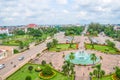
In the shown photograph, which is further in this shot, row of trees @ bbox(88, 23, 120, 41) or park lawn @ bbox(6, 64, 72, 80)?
row of trees @ bbox(88, 23, 120, 41)

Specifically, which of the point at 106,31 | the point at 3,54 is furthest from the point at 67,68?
the point at 106,31

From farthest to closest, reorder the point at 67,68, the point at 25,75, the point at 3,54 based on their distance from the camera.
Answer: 1. the point at 3,54
2. the point at 25,75
3. the point at 67,68

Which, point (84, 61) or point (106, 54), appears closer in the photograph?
point (84, 61)

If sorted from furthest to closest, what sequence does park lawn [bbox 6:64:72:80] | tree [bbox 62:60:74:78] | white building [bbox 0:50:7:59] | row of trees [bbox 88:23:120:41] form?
row of trees [bbox 88:23:120:41] → white building [bbox 0:50:7:59] → park lawn [bbox 6:64:72:80] → tree [bbox 62:60:74:78]

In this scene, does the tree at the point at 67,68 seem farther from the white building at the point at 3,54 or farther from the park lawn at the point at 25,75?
the white building at the point at 3,54

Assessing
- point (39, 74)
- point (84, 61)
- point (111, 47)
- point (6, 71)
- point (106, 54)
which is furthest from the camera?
point (111, 47)

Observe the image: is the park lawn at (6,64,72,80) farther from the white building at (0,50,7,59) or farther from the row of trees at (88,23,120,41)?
the row of trees at (88,23,120,41)

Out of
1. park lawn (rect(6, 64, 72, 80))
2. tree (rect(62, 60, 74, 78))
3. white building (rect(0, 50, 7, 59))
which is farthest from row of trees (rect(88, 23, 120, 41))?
tree (rect(62, 60, 74, 78))

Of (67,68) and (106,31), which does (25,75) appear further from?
(106,31)

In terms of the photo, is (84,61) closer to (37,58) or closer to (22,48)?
(37,58)

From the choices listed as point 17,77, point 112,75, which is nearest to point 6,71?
point 17,77

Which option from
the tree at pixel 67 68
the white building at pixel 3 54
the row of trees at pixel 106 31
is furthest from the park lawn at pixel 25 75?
the row of trees at pixel 106 31
